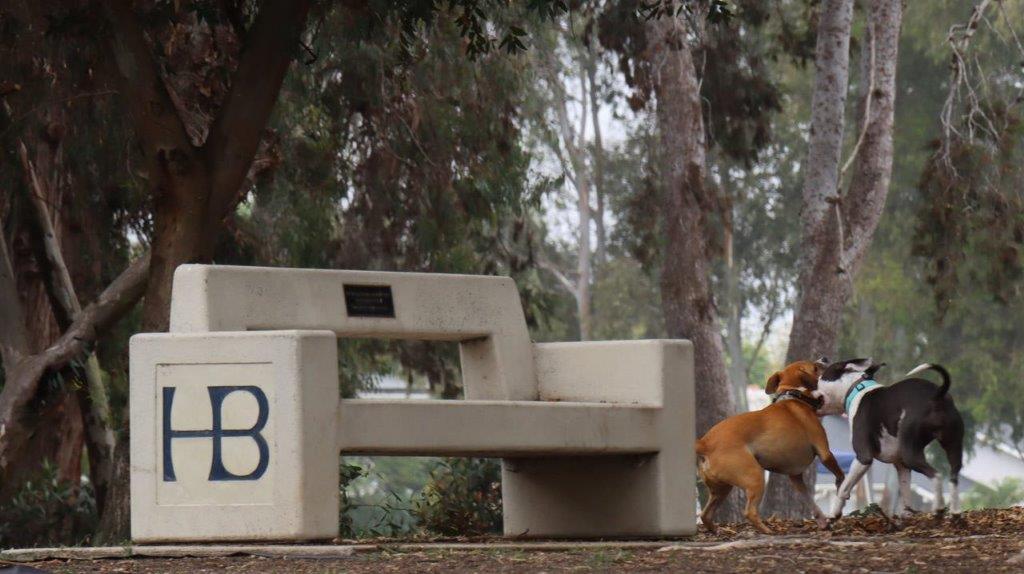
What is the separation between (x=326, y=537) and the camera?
26.2 feet

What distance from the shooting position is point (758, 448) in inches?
375

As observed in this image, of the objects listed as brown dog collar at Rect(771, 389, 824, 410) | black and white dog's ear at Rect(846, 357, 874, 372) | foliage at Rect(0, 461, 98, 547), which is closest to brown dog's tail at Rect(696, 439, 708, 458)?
brown dog collar at Rect(771, 389, 824, 410)

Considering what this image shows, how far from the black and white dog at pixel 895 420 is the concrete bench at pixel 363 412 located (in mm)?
1089

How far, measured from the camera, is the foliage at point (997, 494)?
48.9m

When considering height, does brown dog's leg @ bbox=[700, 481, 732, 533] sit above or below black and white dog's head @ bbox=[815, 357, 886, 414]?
below

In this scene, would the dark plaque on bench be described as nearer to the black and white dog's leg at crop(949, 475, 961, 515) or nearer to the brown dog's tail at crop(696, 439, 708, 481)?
the brown dog's tail at crop(696, 439, 708, 481)

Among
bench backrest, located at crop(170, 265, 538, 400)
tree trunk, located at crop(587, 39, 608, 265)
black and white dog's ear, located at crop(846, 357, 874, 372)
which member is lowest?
black and white dog's ear, located at crop(846, 357, 874, 372)

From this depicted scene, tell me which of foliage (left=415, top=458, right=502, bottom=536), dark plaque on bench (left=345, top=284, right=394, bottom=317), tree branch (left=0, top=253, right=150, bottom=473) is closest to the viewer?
dark plaque on bench (left=345, top=284, right=394, bottom=317)

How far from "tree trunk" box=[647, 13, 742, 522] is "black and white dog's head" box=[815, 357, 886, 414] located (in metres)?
7.51

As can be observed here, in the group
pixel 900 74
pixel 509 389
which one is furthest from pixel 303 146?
pixel 900 74

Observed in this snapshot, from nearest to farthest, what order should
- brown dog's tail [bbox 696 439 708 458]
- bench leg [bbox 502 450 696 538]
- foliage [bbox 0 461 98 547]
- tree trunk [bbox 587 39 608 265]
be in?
bench leg [bbox 502 450 696 538] → brown dog's tail [bbox 696 439 708 458] → foliage [bbox 0 461 98 547] → tree trunk [bbox 587 39 608 265]

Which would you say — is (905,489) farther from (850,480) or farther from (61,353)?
(61,353)

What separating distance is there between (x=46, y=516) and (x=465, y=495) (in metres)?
4.58

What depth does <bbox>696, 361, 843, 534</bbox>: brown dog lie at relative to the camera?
31.0 ft
